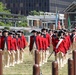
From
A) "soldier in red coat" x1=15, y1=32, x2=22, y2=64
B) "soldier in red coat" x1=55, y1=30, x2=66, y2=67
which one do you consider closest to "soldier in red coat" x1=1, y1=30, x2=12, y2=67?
"soldier in red coat" x1=15, y1=32, x2=22, y2=64

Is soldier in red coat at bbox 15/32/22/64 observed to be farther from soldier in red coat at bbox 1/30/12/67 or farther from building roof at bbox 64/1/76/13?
building roof at bbox 64/1/76/13

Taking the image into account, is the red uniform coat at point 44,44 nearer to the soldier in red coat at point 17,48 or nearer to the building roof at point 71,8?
the soldier in red coat at point 17,48

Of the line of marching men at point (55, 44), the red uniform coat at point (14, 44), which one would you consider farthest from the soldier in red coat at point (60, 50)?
the red uniform coat at point (14, 44)

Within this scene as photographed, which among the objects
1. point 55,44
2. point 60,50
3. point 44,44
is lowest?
point 60,50

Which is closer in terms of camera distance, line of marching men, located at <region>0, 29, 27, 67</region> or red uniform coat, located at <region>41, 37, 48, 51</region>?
line of marching men, located at <region>0, 29, 27, 67</region>

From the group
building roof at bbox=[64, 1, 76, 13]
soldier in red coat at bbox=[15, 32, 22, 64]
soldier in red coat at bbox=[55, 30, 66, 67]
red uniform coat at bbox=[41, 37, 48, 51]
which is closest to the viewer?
soldier in red coat at bbox=[55, 30, 66, 67]

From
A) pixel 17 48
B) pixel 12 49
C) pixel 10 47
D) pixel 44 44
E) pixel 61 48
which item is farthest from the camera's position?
pixel 17 48

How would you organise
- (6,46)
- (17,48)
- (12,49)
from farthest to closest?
(17,48), (12,49), (6,46)

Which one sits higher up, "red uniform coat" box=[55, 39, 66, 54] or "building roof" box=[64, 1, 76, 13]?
"building roof" box=[64, 1, 76, 13]

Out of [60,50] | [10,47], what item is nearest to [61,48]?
[60,50]

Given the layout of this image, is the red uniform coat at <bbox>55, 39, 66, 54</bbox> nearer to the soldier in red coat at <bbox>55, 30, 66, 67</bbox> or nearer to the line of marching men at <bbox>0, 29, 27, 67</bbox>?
the soldier in red coat at <bbox>55, 30, 66, 67</bbox>

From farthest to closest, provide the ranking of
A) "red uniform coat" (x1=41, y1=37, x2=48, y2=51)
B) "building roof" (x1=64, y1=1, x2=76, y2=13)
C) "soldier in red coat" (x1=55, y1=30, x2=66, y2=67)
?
"building roof" (x1=64, y1=1, x2=76, y2=13) → "red uniform coat" (x1=41, y1=37, x2=48, y2=51) → "soldier in red coat" (x1=55, y1=30, x2=66, y2=67)

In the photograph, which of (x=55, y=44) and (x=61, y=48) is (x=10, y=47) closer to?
(x=55, y=44)

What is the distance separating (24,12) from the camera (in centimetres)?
11650
